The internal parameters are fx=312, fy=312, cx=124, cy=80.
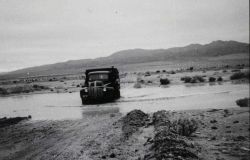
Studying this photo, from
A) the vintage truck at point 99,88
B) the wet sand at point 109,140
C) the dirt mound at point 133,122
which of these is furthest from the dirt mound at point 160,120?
the vintage truck at point 99,88

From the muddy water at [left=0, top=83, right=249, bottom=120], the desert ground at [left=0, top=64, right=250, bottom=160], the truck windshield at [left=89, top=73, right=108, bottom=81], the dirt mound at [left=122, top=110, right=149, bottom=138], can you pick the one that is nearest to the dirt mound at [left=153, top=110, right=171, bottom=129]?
the desert ground at [left=0, top=64, right=250, bottom=160]

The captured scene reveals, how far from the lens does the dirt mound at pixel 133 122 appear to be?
10277 mm

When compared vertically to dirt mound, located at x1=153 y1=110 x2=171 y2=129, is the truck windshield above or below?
above

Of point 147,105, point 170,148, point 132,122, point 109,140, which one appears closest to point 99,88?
point 147,105

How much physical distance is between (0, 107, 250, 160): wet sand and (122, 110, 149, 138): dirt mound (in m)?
0.19

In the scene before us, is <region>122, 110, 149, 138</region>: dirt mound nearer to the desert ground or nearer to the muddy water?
the desert ground

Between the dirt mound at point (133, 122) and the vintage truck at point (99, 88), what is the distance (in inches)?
323

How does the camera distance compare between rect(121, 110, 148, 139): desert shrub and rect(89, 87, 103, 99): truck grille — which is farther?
rect(89, 87, 103, 99): truck grille

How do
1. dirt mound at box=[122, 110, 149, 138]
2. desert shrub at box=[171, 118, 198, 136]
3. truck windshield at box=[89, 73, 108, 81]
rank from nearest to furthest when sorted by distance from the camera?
desert shrub at box=[171, 118, 198, 136] < dirt mound at box=[122, 110, 149, 138] < truck windshield at box=[89, 73, 108, 81]

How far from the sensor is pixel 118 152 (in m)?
7.82

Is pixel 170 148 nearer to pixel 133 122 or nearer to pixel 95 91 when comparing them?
pixel 133 122

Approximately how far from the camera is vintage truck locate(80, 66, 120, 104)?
67.8 ft

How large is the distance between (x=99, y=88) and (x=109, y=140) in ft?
38.1

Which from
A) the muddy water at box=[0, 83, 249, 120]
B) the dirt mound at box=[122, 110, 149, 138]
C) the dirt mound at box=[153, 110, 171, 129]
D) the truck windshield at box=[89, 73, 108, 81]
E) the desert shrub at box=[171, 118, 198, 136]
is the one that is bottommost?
the muddy water at box=[0, 83, 249, 120]
